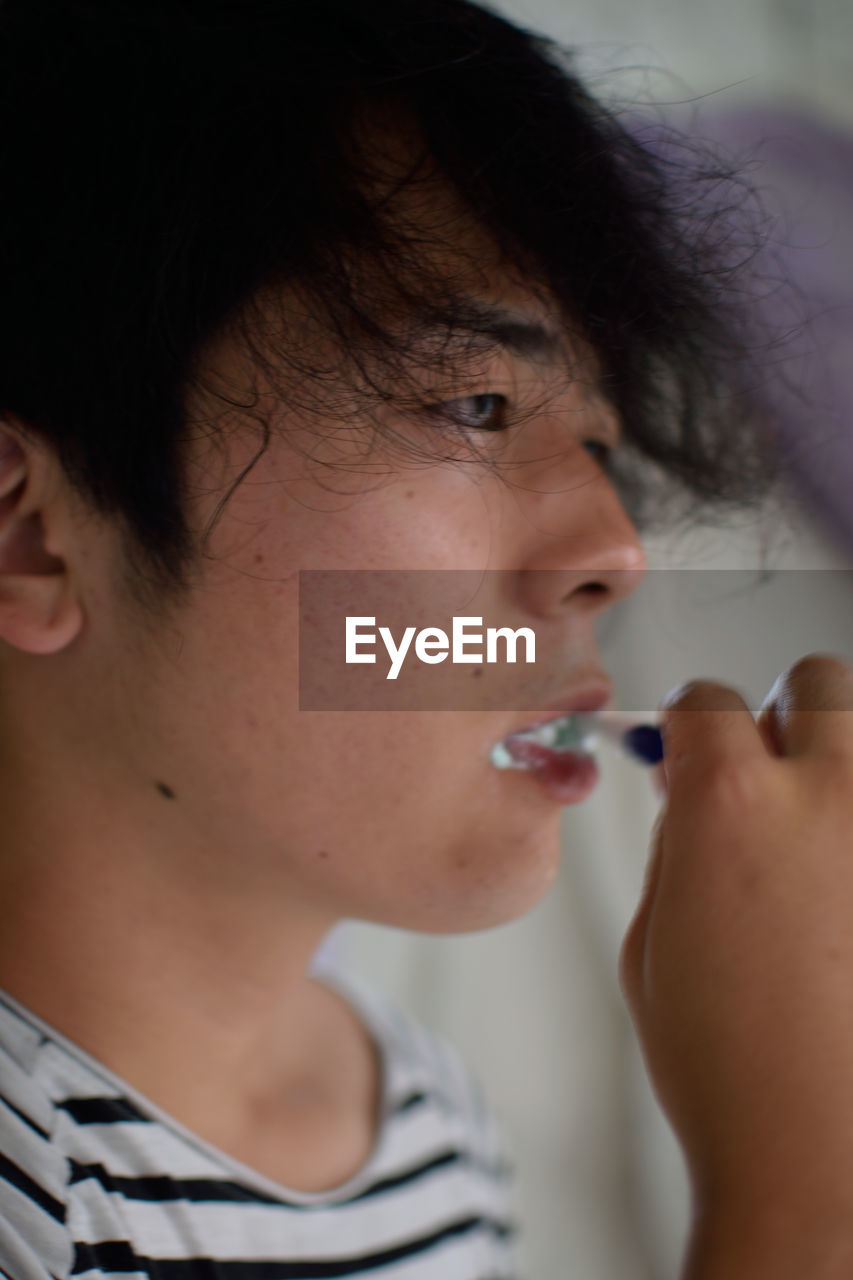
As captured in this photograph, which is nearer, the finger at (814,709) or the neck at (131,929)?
the finger at (814,709)

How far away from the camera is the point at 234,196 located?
0.63m

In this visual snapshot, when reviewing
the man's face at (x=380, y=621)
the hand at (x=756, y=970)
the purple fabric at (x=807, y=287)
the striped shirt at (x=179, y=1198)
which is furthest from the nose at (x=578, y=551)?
the striped shirt at (x=179, y=1198)

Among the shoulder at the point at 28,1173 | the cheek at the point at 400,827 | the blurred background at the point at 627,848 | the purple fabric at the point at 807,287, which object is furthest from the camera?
the blurred background at the point at 627,848

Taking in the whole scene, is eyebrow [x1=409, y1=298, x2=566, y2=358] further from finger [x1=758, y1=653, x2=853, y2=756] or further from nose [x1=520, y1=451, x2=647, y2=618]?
finger [x1=758, y1=653, x2=853, y2=756]

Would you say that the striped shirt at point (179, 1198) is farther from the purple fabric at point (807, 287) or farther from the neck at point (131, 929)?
the purple fabric at point (807, 287)

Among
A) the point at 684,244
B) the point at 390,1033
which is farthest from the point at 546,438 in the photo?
the point at 390,1033

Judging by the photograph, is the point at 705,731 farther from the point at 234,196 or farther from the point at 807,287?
the point at 807,287

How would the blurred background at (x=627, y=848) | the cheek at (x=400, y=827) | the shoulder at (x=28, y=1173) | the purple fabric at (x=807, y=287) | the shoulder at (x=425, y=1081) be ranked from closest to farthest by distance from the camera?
1. the shoulder at (x=28, y=1173)
2. the cheek at (x=400, y=827)
3. the purple fabric at (x=807, y=287)
4. the shoulder at (x=425, y=1081)
5. the blurred background at (x=627, y=848)

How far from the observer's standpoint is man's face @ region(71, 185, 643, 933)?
66 centimetres

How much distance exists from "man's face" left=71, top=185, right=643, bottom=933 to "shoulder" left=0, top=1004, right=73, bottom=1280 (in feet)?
0.56

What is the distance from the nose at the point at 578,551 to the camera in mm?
696

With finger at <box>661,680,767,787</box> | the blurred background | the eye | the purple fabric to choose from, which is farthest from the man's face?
the blurred background

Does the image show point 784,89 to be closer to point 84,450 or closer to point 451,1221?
point 84,450

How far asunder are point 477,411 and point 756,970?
0.39 metres
